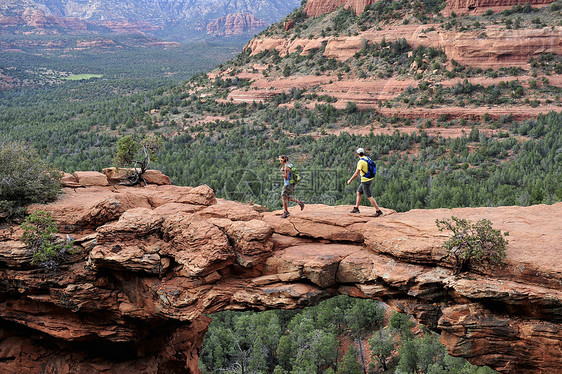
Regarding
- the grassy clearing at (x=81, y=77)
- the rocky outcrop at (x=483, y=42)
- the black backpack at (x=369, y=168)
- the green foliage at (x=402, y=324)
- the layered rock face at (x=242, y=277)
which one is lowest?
the green foliage at (x=402, y=324)

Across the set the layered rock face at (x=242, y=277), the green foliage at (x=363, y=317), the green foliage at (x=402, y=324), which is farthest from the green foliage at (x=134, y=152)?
the green foliage at (x=402, y=324)

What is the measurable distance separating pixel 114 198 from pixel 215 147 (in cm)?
3977

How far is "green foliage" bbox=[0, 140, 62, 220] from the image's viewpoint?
47.2 ft

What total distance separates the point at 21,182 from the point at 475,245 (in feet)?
48.5

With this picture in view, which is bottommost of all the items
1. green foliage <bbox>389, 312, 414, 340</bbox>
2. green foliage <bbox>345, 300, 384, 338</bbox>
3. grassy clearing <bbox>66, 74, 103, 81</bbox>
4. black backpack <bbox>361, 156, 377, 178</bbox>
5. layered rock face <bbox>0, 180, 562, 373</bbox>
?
green foliage <bbox>345, 300, 384, 338</bbox>

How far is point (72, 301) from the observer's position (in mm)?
13516

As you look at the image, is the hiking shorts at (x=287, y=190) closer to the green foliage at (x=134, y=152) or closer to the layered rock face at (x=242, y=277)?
the layered rock face at (x=242, y=277)

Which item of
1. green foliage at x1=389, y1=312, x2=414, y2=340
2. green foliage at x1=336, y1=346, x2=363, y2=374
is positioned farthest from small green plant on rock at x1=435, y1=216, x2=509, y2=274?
green foliage at x1=389, y1=312, x2=414, y2=340

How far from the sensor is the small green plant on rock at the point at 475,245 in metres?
10.6

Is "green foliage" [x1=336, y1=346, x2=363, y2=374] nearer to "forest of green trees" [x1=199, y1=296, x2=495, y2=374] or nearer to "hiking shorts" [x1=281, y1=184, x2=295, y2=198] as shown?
"forest of green trees" [x1=199, y1=296, x2=495, y2=374]

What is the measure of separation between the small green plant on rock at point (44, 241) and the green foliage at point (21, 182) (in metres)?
1.36

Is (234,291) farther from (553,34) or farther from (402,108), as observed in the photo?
(553,34)

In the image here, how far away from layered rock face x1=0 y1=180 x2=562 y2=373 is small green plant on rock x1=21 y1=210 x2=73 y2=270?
35 cm

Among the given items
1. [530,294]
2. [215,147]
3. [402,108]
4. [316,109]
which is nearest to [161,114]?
[215,147]
